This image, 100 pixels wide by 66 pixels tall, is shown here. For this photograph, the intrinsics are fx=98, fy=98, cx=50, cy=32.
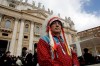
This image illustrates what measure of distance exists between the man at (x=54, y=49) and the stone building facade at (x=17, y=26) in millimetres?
14867

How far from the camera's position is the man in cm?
130

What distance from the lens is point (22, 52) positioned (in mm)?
18734

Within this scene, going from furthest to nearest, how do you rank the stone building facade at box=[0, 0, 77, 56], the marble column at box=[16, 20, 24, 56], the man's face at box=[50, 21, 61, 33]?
the stone building facade at box=[0, 0, 77, 56], the marble column at box=[16, 20, 24, 56], the man's face at box=[50, 21, 61, 33]

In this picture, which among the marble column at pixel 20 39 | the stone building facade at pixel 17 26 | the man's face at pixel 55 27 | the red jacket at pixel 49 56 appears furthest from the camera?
the stone building facade at pixel 17 26

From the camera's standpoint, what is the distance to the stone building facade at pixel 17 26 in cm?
Result: 1767

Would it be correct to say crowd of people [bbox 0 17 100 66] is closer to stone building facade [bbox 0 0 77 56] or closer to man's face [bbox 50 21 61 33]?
man's face [bbox 50 21 61 33]

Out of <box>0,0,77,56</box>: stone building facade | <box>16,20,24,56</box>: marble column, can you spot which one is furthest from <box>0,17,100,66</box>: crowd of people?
<box>16,20,24,56</box>: marble column

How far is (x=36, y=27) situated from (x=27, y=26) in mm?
2113

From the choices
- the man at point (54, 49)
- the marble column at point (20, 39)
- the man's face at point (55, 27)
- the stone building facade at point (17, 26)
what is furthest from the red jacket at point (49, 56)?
the marble column at point (20, 39)

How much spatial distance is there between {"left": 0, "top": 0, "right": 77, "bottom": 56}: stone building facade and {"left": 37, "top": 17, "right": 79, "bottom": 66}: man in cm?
1487

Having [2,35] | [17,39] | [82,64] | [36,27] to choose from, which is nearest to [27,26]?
[36,27]

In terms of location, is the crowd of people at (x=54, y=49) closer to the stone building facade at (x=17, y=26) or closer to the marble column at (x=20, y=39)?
the stone building facade at (x=17, y=26)

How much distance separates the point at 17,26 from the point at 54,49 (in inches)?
759

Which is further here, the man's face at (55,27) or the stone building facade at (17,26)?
the stone building facade at (17,26)
